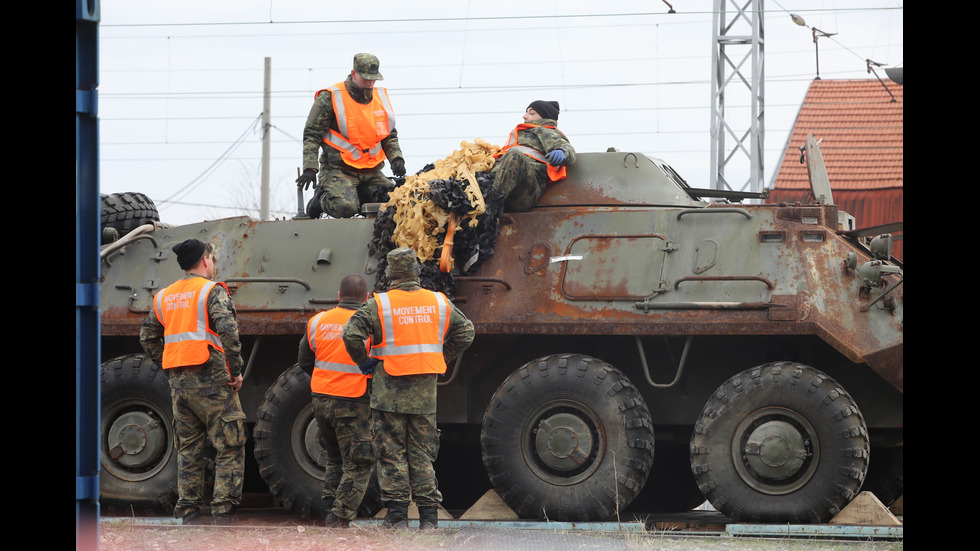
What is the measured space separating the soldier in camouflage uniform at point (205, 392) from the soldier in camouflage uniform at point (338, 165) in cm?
187

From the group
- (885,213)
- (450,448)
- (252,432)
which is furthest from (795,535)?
(885,213)

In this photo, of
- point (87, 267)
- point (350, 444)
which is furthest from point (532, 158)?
point (87, 267)

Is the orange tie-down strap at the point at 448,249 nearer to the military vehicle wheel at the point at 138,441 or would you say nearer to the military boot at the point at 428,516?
the military boot at the point at 428,516

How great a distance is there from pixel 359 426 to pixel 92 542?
4.19 metres

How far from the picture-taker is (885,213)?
24.2 meters

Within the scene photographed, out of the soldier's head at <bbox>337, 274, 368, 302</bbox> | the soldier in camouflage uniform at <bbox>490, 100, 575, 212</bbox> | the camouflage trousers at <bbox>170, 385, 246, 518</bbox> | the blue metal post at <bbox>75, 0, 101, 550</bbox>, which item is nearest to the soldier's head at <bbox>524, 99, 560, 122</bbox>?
the soldier in camouflage uniform at <bbox>490, 100, 575, 212</bbox>

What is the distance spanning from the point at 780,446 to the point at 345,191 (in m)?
4.42

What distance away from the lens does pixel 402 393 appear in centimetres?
830

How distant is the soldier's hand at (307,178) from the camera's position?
10.6 m

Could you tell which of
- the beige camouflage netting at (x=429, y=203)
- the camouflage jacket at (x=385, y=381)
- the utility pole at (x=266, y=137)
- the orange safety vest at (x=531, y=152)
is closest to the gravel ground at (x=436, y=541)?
the camouflage jacket at (x=385, y=381)

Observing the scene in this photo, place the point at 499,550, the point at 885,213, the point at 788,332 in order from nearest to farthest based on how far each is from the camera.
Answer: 1. the point at 499,550
2. the point at 788,332
3. the point at 885,213

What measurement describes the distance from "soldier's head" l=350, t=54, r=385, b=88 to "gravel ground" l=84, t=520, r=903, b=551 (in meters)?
4.12

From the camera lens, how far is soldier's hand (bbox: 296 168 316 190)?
10562 millimetres
